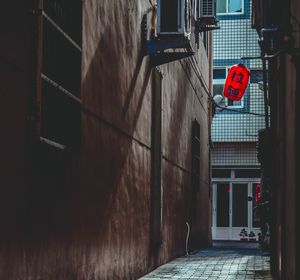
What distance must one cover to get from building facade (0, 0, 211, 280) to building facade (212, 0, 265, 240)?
14.4 m

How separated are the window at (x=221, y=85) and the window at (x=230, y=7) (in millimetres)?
2673

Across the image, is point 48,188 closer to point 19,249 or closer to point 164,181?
point 19,249

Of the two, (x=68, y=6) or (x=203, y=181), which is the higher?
(x=68, y=6)

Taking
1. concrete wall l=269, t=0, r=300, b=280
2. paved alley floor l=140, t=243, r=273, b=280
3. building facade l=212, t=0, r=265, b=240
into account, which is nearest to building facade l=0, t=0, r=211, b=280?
paved alley floor l=140, t=243, r=273, b=280

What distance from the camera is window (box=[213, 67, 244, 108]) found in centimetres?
3080

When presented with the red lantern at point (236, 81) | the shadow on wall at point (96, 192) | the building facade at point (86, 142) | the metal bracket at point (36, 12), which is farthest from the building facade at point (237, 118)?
the metal bracket at point (36, 12)

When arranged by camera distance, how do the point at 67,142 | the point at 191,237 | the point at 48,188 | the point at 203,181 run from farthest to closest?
the point at 203,181
the point at 191,237
the point at 67,142
the point at 48,188

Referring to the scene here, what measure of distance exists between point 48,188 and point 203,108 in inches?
703

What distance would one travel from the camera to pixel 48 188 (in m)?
6.62

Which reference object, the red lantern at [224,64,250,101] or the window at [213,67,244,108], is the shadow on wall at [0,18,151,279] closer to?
the red lantern at [224,64,250,101]

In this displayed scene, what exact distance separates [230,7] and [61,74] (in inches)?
975

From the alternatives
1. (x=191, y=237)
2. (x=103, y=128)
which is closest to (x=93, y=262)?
(x=103, y=128)

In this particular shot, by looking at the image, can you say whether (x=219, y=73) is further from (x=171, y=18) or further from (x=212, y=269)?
(x=171, y=18)

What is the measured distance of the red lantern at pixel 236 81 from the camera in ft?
89.2
